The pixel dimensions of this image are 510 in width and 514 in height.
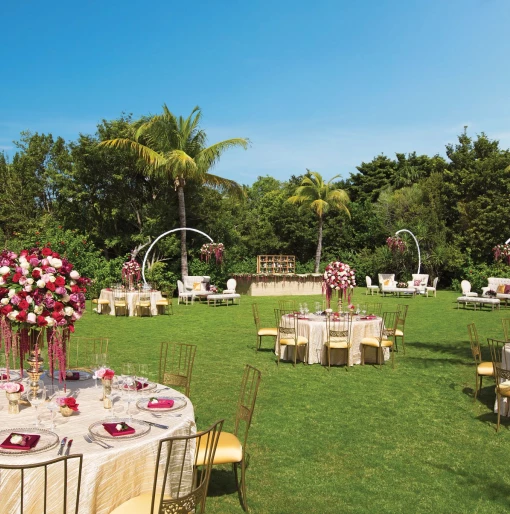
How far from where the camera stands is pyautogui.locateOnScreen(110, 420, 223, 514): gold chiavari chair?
327 centimetres

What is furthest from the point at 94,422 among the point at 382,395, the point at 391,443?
the point at 382,395

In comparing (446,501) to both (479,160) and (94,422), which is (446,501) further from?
(479,160)

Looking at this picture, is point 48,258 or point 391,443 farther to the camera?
point 391,443

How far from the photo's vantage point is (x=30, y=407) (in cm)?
450

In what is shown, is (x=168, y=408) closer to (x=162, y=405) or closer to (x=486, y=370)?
(x=162, y=405)

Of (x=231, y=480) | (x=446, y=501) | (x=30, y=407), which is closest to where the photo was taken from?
(x=30, y=407)

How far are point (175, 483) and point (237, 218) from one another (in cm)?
3918

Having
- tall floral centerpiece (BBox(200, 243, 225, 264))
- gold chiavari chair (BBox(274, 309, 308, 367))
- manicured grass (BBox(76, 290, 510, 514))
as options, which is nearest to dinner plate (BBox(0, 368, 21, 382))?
manicured grass (BBox(76, 290, 510, 514))

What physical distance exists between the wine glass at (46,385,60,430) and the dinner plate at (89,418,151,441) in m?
0.34

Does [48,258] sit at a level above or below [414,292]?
above

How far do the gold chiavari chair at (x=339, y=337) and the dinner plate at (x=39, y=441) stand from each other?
22.4 ft

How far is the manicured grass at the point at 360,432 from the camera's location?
4925mm

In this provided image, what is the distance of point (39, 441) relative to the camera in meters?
3.62

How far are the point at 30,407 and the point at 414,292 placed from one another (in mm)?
24493
